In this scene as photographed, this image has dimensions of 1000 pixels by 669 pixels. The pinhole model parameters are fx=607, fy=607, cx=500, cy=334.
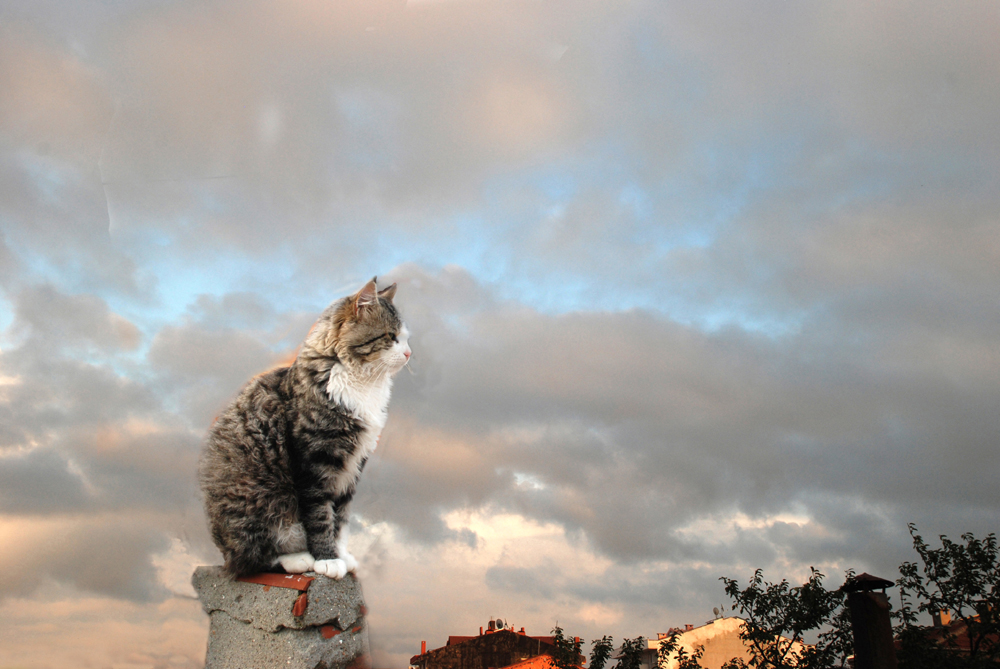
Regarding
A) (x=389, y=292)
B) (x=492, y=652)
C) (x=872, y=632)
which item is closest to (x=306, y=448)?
(x=389, y=292)

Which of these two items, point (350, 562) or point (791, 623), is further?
point (791, 623)

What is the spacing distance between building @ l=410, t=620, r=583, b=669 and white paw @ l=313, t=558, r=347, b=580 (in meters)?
5.43

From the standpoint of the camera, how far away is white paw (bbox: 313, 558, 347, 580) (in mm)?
2918

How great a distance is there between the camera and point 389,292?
323 centimetres

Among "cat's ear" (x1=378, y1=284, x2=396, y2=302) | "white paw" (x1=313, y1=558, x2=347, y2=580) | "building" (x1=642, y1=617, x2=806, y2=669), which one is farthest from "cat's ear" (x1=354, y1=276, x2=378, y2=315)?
"building" (x1=642, y1=617, x2=806, y2=669)

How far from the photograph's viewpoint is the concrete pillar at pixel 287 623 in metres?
2.85

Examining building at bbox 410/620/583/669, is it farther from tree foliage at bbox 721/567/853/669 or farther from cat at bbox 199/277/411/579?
cat at bbox 199/277/411/579

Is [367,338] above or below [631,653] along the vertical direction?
above

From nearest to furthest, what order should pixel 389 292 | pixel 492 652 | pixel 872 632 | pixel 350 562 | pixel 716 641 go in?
pixel 350 562 < pixel 389 292 < pixel 872 632 < pixel 492 652 < pixel 716 641

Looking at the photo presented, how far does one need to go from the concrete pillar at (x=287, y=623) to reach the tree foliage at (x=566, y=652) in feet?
12.5

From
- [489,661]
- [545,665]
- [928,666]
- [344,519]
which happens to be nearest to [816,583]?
[928,666]

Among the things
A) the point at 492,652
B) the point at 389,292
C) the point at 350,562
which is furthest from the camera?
the point at 492,652

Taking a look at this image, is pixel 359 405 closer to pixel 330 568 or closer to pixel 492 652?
pixel 330 568

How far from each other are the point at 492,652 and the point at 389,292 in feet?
23.2
